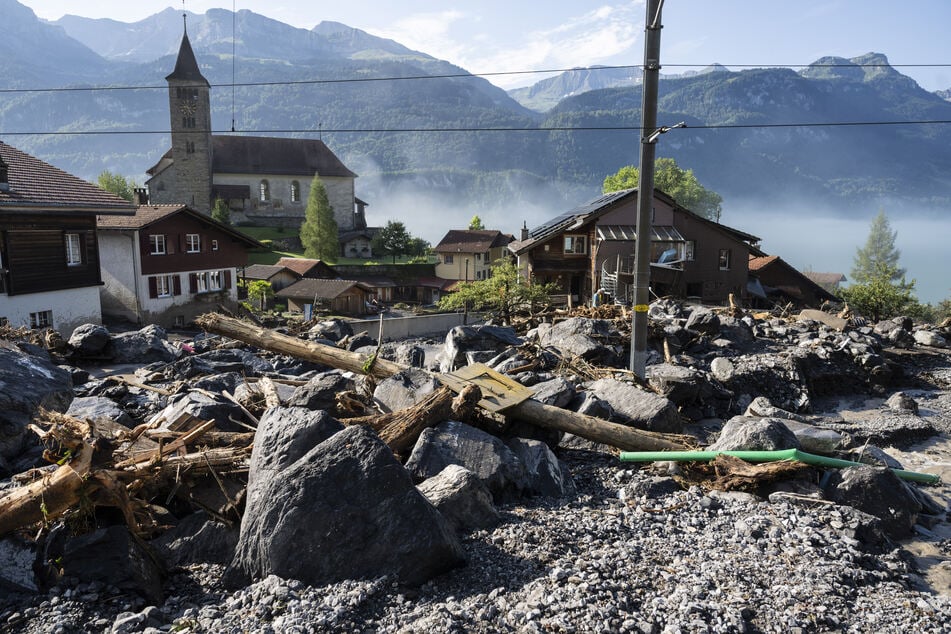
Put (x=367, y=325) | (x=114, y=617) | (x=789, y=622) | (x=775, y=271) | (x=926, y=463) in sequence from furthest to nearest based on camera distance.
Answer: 1. (x=775, y=271)
2. (x=367, y=325)
3. (x=926, y=463)
4. (x=114, y=617)
5. (x=789, y=622)

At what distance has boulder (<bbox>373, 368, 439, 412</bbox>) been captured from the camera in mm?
9289

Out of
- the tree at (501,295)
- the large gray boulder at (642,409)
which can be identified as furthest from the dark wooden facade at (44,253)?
the large gray boulder at (642,409)

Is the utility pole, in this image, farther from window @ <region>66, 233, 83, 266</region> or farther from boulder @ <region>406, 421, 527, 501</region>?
window @ <region>66, 233, 83, 266</region>

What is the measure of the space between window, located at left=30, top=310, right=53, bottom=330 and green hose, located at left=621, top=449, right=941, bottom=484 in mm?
25139

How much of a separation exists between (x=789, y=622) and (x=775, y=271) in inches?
1812

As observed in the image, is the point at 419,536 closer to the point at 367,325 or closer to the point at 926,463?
the point at 926,463

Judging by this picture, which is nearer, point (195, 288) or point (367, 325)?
point (367, 325)

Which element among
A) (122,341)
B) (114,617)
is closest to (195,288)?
(122,341)

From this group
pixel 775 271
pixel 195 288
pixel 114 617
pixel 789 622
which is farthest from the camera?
pixel 775 271

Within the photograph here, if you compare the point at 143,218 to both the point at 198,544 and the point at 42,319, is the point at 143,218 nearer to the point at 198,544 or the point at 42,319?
the point at 42,319

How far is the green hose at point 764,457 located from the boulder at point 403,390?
2.97 m

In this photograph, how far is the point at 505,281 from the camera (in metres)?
29.9

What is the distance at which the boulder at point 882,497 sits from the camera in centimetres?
720

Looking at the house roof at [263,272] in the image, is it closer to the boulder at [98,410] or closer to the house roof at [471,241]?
the house roof at [471,241]
